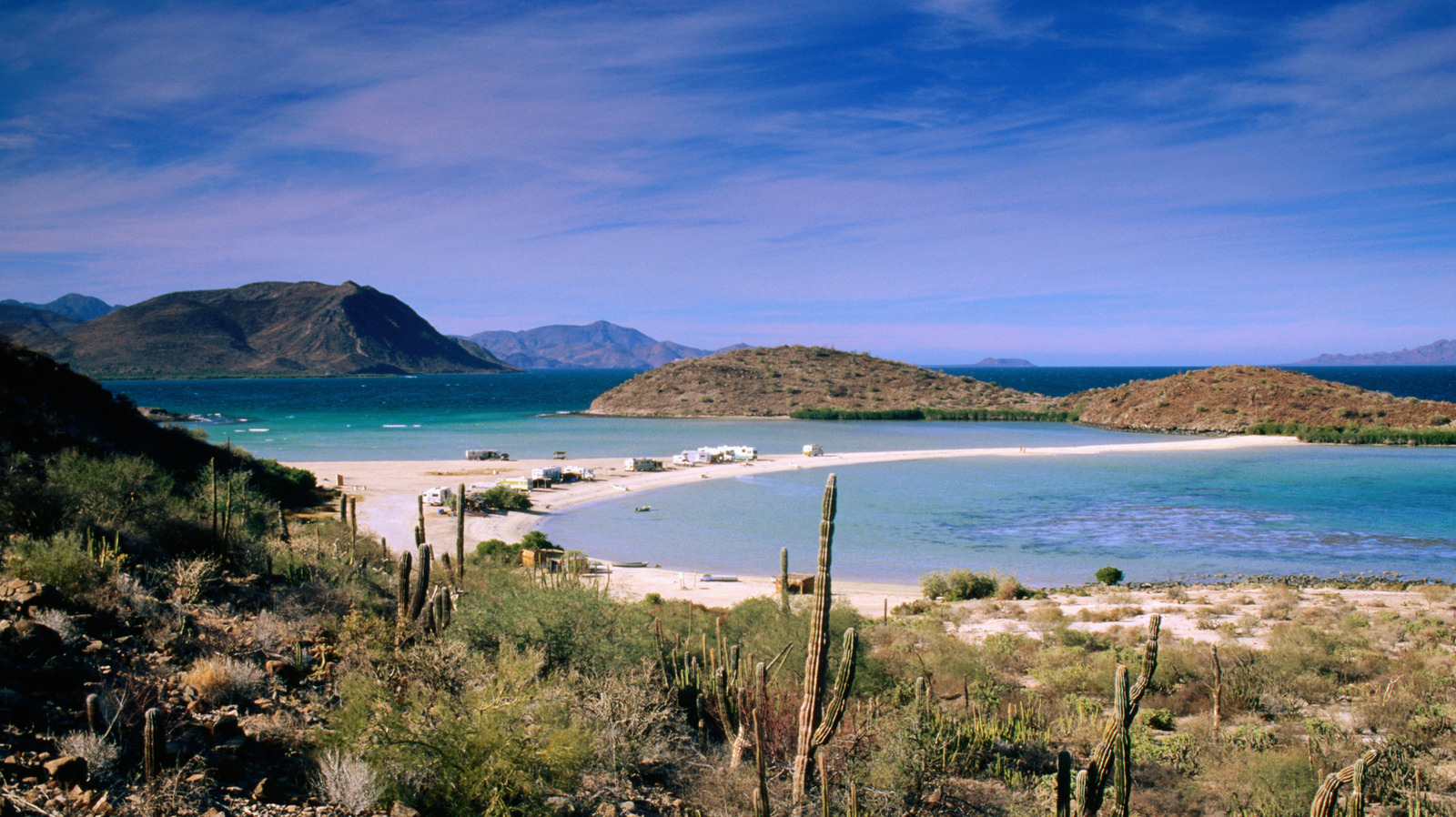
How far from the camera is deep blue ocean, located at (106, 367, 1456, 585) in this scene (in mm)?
26797

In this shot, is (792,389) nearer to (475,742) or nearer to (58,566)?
(58,566)

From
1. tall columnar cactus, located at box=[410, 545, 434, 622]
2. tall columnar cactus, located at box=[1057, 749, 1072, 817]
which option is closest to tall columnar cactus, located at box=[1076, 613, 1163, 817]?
tall columnar cactus, located at box=[1057, 749, 1072, 817]

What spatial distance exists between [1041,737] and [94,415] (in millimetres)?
28581

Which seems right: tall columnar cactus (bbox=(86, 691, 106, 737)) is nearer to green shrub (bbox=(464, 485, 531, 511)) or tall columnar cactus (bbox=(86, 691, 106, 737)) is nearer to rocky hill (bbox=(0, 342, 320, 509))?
rocky hill (bbox=(0, 342, 320, 509))

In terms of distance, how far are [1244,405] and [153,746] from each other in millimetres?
93256

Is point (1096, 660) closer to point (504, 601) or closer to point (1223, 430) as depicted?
point (504, 601)

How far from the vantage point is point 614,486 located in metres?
42.5

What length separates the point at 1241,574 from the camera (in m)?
24.6

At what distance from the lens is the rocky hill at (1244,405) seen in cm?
7181

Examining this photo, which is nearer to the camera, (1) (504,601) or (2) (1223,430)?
(1) (504,601)

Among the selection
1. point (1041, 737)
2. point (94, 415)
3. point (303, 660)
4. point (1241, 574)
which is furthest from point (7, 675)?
point (1241, 574)

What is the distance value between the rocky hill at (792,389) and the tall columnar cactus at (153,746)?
95990mm

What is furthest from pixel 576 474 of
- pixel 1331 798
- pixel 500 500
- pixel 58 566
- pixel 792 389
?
pixel 792 389

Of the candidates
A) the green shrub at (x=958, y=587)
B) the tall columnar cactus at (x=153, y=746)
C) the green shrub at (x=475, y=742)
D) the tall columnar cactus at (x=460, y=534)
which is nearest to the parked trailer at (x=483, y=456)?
the green shrub at (x=958, y=587)
